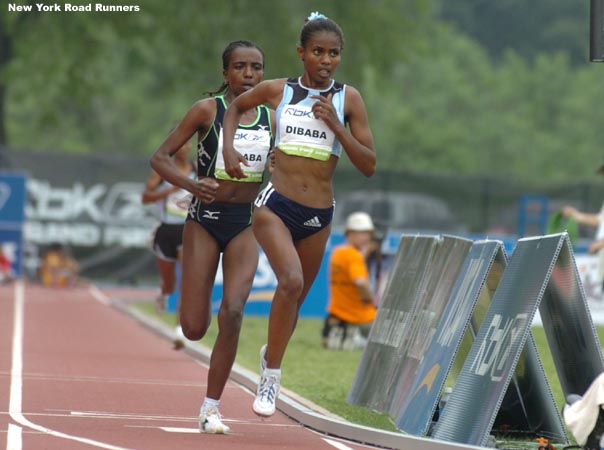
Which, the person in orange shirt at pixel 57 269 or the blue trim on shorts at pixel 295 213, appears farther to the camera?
the person in orange shirt at pixel 57 269

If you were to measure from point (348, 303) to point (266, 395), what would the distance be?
8819 mm

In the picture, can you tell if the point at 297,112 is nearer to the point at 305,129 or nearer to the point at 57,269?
the point at 305,129

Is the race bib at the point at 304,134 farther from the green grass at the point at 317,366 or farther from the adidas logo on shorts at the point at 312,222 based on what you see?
the green grass at the point at 317,366

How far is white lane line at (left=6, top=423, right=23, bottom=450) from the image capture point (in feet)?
26.7

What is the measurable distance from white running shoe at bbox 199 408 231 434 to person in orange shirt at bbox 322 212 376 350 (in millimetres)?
8357

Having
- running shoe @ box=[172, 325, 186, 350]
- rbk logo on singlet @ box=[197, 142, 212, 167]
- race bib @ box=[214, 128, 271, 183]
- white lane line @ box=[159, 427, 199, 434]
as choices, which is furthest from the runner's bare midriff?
running shoe @ box=[172, 325, 186, 350]

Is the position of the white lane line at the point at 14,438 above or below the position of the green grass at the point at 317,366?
above

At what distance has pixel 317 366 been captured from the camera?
49.3 feet

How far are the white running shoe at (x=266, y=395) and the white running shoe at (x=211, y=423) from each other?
0.82 ft

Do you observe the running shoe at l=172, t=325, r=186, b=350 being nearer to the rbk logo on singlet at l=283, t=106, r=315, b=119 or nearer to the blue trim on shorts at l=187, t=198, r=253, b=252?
the blue trim on shorts at l=187, t=198, r=253, b=252

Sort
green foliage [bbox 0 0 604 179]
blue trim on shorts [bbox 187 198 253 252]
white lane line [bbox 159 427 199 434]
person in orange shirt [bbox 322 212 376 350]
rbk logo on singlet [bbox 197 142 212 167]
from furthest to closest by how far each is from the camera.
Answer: green foliage [bbox 0 0 604 179], person in orange shirt [bbox 322 212 376 350], rbk logo on singlet [bbox 197 142 212 167], blue trim on shorts [bbox 187 198 253 252], white lane line [bbox 159 427 199 434]

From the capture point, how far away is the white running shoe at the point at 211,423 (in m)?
9.18

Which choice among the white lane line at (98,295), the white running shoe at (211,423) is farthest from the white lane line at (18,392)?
the white lane line at (98,295)

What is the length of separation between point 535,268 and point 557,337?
0.56 m
